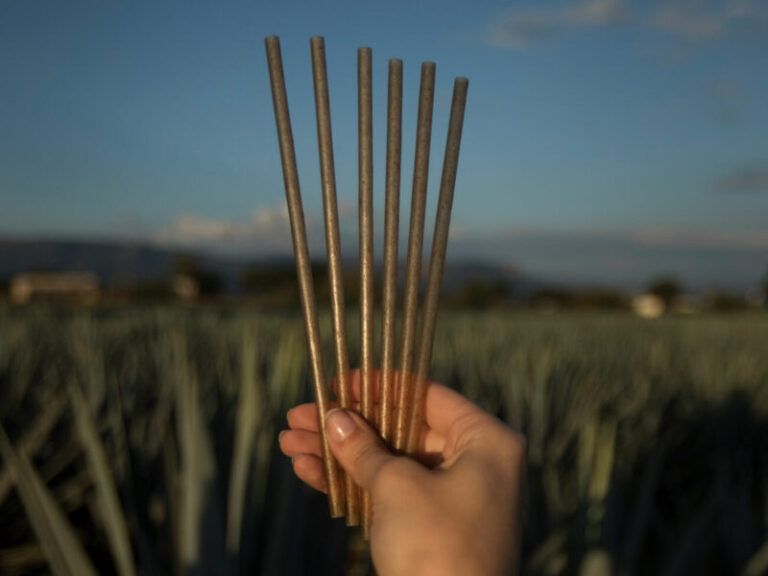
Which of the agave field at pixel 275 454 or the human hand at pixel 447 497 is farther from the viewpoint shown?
the agave field at pixel 275 454

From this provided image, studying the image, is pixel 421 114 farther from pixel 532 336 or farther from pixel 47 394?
pixel 532 336

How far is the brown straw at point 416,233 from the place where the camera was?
540 millimetres

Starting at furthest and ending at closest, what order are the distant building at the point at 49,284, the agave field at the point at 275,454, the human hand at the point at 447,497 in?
the distant building at the point at 49,284 < the agave field at the point at 275,454 < the human hand at the point at 447,497

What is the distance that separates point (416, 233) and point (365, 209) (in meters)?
0.05

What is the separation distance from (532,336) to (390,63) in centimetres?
473

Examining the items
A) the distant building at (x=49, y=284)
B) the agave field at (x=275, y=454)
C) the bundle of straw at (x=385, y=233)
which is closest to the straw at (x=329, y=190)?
the bundle of straw at (x=385, y=233)

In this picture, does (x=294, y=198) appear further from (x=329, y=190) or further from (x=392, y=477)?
(x=392, y=477)

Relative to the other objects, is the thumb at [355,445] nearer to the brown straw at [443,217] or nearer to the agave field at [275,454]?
the brown straw at [443,217]

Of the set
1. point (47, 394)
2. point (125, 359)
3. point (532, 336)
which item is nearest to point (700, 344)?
point (532, 336)

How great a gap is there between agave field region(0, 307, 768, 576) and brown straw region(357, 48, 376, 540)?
1.23ft

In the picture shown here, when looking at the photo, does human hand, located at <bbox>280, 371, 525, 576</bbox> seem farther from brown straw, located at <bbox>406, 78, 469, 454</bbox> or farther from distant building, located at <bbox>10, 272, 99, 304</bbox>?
distant building, located at <bbox>10, 272, 99, 304</bbox>

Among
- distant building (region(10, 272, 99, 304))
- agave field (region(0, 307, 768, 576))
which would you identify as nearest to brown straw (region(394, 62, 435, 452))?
agave field (region(0, 307, 768, 576))

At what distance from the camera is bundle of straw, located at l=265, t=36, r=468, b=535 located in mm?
540

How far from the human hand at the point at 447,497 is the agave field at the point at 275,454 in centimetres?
27
